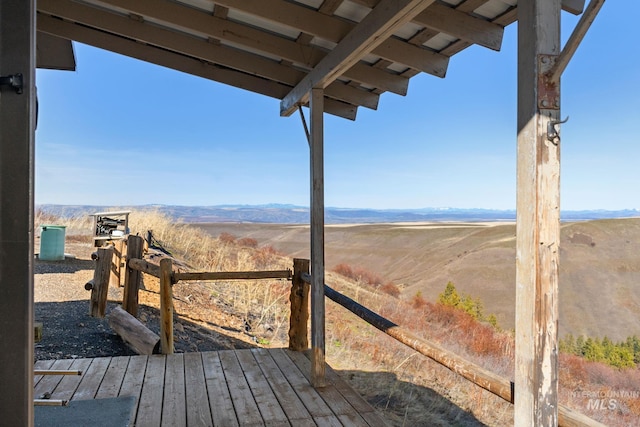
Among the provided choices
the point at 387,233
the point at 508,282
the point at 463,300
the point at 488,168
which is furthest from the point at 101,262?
the point at 488,168

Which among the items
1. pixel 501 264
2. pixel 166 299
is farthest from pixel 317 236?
pixel 501 264

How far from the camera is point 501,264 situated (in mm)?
18234

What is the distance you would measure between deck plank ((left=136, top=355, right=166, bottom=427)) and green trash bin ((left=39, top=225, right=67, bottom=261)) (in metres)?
5.51

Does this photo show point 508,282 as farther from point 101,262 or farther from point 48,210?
point 48,210

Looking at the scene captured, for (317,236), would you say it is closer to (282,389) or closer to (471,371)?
(282,389)

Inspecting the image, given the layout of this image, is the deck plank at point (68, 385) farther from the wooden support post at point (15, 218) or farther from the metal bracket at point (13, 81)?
the metal bracket at point (13, 81)

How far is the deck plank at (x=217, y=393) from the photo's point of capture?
9.09ft

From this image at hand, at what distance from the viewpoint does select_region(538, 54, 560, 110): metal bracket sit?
122cm

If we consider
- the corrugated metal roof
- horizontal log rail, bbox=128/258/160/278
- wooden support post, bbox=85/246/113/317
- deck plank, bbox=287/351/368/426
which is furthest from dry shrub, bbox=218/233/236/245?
the corrugated metal roof

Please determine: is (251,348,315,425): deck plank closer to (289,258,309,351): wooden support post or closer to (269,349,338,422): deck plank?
(269,349,338,422): deck plank

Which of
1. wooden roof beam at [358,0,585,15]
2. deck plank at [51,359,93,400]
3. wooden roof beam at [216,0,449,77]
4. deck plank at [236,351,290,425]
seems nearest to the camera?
wooden roof beam at [358,0,585,15]

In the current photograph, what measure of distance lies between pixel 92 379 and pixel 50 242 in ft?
19.3

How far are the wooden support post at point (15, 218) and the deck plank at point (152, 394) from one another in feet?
5.25

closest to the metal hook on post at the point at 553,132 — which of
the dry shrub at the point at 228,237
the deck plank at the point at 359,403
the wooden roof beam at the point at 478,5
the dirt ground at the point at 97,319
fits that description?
the wooden roof beam at the point at 478,5
